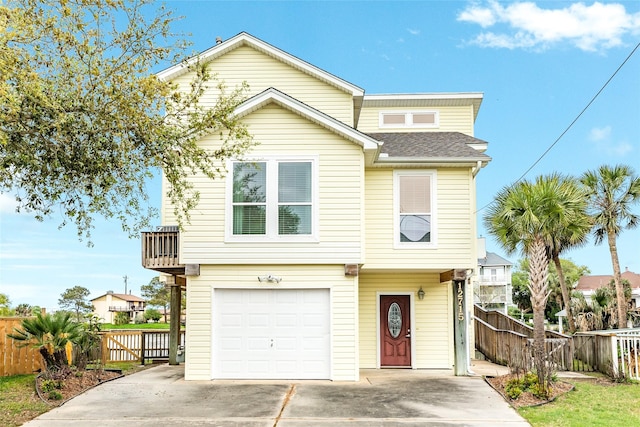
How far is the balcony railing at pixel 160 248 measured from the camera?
49.3 feet

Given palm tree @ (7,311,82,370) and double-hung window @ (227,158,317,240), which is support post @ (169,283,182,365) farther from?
double-hung window @ (227,158,317,240)

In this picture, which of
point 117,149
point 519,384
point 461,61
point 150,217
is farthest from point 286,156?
point 461,61

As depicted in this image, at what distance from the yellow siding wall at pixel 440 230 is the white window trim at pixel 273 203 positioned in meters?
2.18

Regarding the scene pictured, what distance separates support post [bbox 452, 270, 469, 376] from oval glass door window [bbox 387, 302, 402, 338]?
92.1 inches

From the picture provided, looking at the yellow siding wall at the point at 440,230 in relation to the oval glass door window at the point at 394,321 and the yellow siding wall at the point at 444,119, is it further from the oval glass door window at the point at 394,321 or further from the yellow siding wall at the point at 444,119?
the yellow siding wall at the point at 444,119

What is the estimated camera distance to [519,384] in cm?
1306

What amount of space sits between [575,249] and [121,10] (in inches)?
944

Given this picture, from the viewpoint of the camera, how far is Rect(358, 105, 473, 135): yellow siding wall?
20516 mm

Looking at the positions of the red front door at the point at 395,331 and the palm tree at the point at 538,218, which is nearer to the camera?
the palm tree at the point at 538,218

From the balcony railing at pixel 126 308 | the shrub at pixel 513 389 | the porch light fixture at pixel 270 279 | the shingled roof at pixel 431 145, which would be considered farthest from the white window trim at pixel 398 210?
the balcony railing at pixel 126 308

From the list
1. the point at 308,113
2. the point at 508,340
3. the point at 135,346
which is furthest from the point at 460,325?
the point at 135,346

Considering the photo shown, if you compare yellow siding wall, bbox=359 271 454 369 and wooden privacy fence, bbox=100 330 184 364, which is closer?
yellow siding wall, bbox=359 271 454 369

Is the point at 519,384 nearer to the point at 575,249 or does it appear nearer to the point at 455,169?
the point at 455,169

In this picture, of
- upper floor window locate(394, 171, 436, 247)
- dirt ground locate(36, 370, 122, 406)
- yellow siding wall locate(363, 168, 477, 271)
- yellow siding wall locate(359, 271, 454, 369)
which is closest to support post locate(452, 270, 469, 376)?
yellow siding wall locate(363, 168, 477, 271)
